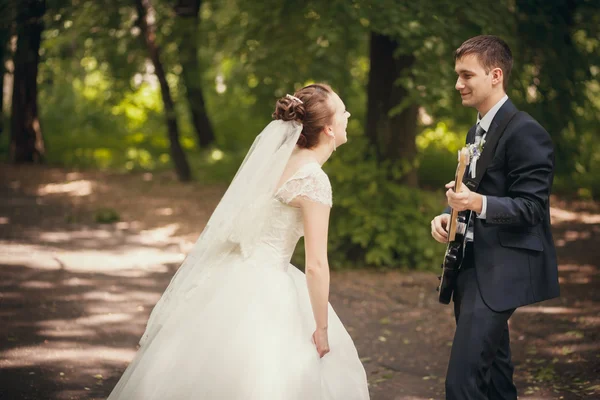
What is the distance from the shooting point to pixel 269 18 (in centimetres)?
933

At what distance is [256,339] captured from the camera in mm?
3416

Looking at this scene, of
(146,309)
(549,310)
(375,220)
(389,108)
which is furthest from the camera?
(389,108)

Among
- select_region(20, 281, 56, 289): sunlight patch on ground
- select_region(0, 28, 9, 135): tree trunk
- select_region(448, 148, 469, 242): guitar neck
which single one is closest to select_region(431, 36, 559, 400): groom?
select_region(448, 148, 469, 242): guitar neck

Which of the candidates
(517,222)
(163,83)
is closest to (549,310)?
(517,222)

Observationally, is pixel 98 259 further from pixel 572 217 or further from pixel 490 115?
pixel 572 217

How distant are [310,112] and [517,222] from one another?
1.19 metres

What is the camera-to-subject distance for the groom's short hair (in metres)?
3.34

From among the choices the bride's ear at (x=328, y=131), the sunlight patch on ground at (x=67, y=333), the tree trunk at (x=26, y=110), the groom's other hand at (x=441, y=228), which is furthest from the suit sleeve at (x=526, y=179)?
the tree trunk at (x=26, y=110)

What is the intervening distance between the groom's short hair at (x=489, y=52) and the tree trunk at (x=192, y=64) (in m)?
9.84

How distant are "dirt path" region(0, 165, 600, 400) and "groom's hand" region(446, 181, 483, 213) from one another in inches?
90.1

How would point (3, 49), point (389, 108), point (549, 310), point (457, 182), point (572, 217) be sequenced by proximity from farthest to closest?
point (3, 49) → point (572, 217) → point (389, 108) → point (549, 310) → point (457, 182)

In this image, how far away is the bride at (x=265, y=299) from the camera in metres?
3.38

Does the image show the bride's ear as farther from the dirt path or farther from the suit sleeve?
the dirt path

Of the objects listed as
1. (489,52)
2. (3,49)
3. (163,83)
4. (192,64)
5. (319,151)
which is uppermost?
(3,49)
